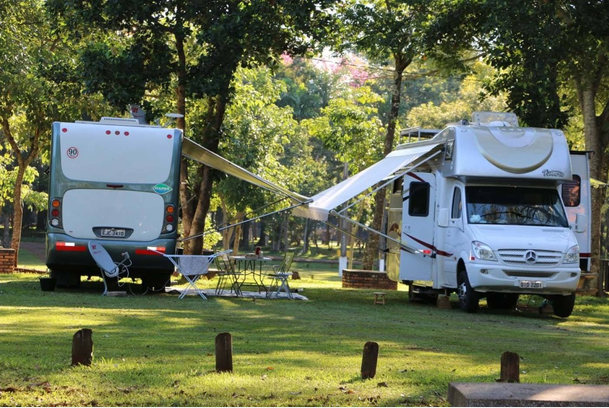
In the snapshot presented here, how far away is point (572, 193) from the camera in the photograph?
2088cm

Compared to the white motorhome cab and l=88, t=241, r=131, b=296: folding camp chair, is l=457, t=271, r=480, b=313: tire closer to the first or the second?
the white motorhome cab

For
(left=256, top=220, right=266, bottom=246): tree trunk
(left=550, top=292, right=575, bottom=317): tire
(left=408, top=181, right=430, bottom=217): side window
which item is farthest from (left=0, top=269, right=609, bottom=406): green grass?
(left=256, top=220, right=266, bottom=246): tree trunk

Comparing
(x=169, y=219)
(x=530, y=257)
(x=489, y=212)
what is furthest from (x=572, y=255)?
(x=169, y=219)

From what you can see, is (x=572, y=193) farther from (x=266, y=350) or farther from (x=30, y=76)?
(x=30, y=76)

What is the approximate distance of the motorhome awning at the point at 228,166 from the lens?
21234 millimetres

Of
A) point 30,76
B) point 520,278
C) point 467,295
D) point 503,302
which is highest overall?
point 30,76

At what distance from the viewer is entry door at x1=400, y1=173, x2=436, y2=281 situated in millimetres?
20062

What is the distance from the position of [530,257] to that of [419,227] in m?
2.94

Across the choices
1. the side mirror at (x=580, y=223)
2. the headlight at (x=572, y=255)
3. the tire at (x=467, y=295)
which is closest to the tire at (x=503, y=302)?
the tire at (x=467, y=295)

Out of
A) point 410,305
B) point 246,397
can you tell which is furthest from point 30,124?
point 246,397

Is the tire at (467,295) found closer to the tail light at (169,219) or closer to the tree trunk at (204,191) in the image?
→ the tail light at (169,219)

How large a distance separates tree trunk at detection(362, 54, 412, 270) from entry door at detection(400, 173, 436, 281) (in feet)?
25.2

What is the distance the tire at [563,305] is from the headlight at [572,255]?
887 mm

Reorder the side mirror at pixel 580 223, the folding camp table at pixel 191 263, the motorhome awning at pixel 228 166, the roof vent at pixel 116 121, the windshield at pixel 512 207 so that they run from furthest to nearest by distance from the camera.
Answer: the motorhome awning at pixel 228 166
the roof vent at pixel 116 121
the side mirror at pixel 580 223
the folding camp table at pixel 191 263
the windshield at pixel 512 207
